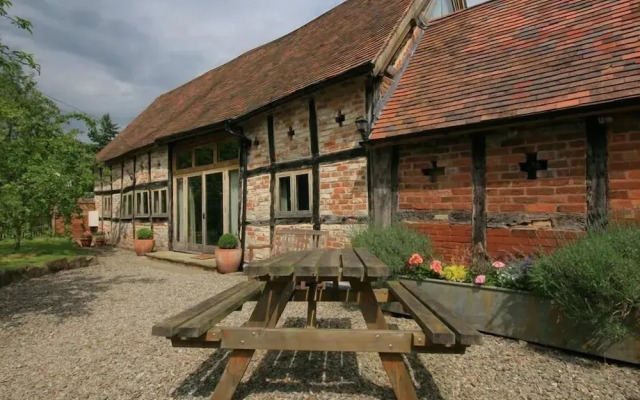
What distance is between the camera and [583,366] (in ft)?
9.94

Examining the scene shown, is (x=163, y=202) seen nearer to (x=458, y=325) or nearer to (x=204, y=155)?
(x=204, y=155)

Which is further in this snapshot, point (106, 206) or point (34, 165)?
point (106, 206)

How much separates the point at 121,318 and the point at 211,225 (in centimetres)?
514

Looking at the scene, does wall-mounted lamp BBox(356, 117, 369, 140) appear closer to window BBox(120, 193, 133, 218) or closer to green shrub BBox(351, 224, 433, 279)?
green shrub BBox(351, 224, 433, 279)

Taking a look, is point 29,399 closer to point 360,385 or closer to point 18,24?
point 360,385

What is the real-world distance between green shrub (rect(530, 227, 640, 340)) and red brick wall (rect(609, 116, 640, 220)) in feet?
2.22

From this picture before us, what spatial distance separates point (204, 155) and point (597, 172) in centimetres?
852

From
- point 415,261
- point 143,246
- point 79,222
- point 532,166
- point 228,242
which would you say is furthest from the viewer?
point 79,222

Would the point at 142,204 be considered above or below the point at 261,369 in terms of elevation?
above

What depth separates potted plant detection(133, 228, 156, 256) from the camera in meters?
10.9

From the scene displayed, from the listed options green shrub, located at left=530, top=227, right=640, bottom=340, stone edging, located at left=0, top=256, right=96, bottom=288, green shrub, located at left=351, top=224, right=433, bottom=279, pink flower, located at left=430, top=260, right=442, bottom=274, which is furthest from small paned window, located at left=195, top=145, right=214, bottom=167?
green shrub, located at left=530, top=227, right=640, bottom=340

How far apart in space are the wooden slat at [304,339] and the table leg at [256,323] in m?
0.13

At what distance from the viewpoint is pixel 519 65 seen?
202 inches

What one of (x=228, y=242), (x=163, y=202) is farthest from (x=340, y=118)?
(x=163, y=202)
